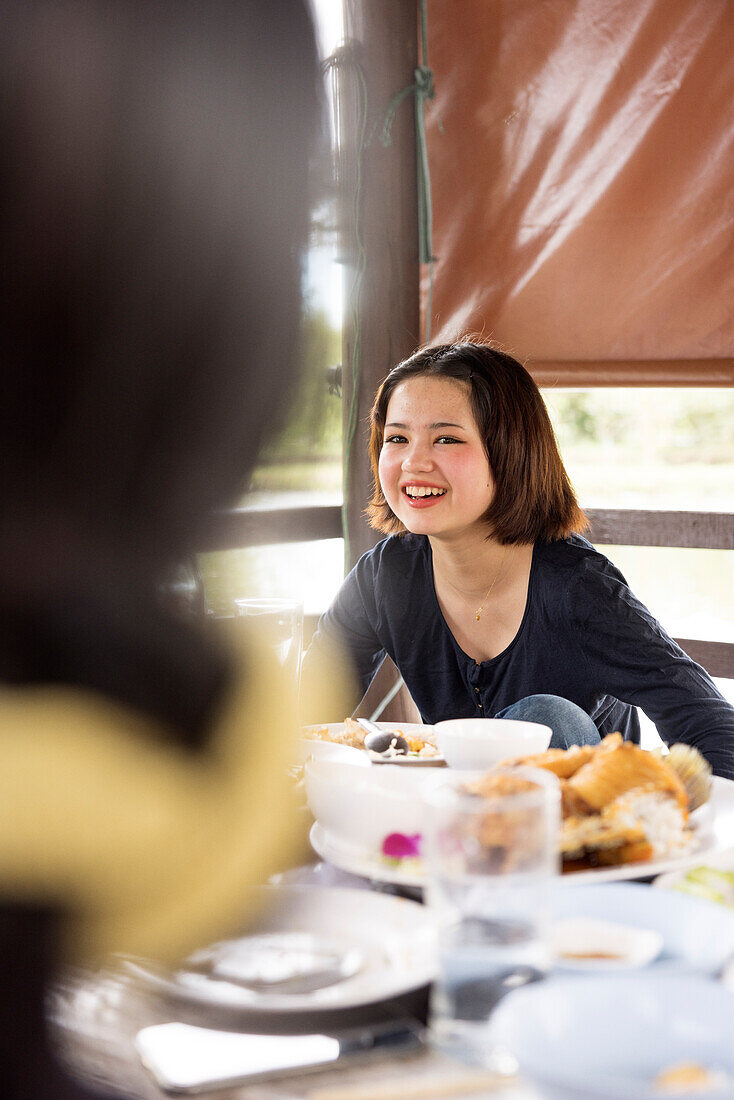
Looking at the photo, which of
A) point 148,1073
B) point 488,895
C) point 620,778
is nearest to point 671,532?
point 620,778

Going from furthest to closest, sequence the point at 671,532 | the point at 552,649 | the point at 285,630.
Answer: the point at 671,532
the point at 552,649
the point at 285,630

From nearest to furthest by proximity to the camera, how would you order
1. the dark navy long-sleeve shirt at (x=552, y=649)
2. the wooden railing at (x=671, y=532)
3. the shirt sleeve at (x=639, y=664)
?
1. the shirt sleeve at (x=639, y=664)
2. the dark navy long-sleeve shirt at (x=552, y=649)
3. the wooden railing at (x=671, y=532)

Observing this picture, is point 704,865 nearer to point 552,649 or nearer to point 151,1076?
point 151,1076

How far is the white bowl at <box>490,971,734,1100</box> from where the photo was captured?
0.48 m

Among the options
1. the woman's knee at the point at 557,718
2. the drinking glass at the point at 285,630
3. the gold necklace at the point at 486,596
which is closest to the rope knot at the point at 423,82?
the gold necklace at the point at 486,596

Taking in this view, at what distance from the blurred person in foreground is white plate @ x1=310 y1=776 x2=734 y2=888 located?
1.20 feet

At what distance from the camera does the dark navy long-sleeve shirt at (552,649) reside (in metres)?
1.60

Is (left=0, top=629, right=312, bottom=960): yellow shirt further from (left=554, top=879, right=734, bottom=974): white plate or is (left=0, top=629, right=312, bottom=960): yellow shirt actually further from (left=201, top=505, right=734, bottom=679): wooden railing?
(left=201, top=505, right=734, bottom=679): wooden railing

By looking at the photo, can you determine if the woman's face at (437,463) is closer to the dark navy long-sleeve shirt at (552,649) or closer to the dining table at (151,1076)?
the dark navy long-sleeve shirt at (552,649)

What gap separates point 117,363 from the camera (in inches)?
14.2

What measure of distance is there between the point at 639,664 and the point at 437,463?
0.56 metres

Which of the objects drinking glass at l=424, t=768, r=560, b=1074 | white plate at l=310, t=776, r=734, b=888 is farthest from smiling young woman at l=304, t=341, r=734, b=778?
drinking glass at l=424, t=768, r=560, b=1074

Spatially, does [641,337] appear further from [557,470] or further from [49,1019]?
[49,1019]

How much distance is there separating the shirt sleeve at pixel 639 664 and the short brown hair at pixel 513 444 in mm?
176
